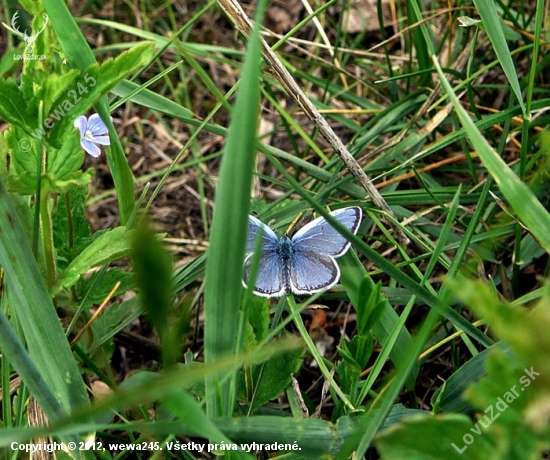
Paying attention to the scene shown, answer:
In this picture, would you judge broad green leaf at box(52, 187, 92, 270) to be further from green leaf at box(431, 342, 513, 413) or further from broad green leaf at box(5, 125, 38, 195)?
green leaf at box(431, 342, 513, 413)

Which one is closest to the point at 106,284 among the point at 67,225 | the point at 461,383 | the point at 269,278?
the point at 67,225

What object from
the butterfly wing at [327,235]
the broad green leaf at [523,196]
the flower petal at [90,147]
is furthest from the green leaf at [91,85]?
the broad green leaf at [523,196]

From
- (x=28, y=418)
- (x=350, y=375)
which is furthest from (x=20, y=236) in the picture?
(x=350, y=375)

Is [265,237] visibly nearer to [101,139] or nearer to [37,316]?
[101,139]

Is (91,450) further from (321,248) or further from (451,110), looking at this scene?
(451,110)

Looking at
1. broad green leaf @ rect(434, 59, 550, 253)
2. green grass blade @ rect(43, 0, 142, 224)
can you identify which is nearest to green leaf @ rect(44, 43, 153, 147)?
green grass blade @ rect(43, 0, 142, 224)

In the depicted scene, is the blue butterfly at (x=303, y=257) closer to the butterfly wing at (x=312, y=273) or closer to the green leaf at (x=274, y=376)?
the butterfly wing at (x=312, y=273)
